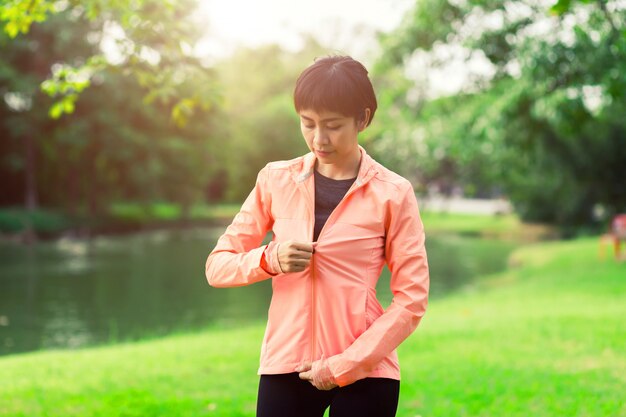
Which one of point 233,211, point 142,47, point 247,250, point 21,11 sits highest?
point 21,11

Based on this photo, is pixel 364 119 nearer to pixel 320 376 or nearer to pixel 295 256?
pixel 295 256

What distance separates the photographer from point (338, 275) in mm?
2271

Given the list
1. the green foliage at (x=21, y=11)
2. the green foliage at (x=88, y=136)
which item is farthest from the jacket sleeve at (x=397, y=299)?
the green foliage at (x=88, y=136)

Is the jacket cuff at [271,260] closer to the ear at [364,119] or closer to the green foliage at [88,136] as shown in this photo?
the ear at [364,119]

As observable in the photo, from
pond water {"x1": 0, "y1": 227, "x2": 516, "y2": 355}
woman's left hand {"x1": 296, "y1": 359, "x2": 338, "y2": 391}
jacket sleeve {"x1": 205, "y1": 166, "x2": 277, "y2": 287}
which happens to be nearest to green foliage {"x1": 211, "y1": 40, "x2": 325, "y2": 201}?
pond water {"x1": 0, "y1": 227, "x2": 516, "y2": 355}

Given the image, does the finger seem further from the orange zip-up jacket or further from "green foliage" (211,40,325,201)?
"green foliage" (211,40,325,201)

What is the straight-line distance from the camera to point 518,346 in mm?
8156

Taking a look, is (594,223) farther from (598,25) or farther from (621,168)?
(598,25)

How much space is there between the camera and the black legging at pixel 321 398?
2.28 metres

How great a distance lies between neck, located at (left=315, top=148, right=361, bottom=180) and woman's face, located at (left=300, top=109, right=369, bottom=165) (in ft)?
0.21

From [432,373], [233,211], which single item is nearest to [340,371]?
[432,373]

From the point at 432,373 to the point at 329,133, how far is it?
4.94 m

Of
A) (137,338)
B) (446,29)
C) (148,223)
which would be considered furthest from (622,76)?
(148,223)

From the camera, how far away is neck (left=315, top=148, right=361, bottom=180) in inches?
94.7
